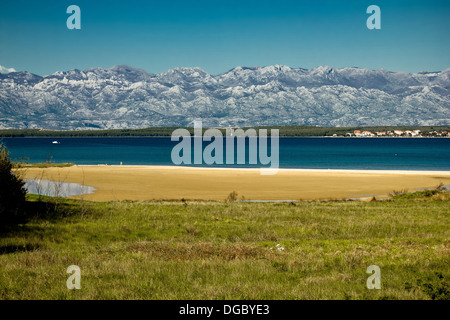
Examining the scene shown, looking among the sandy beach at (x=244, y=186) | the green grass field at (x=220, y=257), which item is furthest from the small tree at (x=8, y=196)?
the sandy beach at (x=244, y=186)

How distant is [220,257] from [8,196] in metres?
12.6

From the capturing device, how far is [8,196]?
21188 millimetres

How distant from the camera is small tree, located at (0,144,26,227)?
20.6 metres

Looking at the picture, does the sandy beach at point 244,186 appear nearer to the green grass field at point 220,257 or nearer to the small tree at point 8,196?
the small tree at point 8,196

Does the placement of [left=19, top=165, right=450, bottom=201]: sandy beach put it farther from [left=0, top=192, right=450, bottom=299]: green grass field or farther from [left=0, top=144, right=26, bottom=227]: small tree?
[left=0, top=192, right=450, bottom=299]: green grass field

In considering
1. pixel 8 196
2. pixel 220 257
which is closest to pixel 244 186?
pixel 8 196

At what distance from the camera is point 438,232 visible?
20156 millimetres

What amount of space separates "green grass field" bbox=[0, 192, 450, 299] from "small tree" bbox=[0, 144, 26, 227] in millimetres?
918

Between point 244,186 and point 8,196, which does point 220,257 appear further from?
point 244,186

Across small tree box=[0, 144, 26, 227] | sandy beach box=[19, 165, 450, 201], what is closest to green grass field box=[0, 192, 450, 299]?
small tree box=[0, 144, 26, 227]

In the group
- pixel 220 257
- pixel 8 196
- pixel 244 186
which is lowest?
pixel 220 257

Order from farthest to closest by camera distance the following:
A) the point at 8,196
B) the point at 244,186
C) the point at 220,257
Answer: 1. the point at 244,186
2. the point at 8,196
3. the point at 220,257
